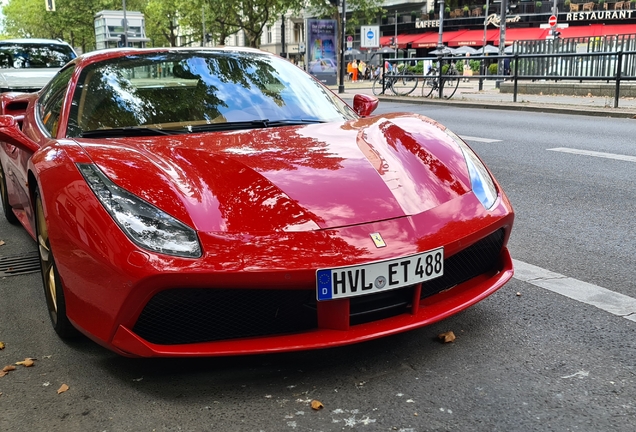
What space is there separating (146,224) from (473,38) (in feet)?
167

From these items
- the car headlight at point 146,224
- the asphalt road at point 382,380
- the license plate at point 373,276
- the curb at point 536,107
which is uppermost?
the car headlight at point 146,224

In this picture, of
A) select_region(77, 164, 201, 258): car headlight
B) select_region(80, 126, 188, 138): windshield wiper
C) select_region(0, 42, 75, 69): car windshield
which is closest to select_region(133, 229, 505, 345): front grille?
select_region(77, 164, 201, 258): car headlight

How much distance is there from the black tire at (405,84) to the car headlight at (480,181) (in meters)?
16.6

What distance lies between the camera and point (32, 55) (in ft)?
43.4

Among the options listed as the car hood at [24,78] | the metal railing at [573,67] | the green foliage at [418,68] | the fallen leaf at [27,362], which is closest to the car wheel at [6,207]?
the fallen leaf at [27,362]

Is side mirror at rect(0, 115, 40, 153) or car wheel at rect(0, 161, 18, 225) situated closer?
side mirror at rect(0, 115, 40, 153)

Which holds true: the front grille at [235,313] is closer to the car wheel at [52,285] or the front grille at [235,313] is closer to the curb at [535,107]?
the car wheel at [52,285]

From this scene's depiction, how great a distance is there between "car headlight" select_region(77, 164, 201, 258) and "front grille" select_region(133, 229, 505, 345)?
15cm

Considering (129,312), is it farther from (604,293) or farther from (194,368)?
(604,293)

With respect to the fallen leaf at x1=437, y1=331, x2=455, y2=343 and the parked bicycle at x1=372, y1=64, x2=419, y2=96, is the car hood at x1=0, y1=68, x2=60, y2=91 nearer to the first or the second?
the parked bicycle at x1=372, y1=64, x2=419, y2=96

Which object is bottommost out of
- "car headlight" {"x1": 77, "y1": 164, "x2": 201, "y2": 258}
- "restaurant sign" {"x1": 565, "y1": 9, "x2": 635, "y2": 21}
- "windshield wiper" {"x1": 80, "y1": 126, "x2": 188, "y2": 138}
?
"car headlight" {"x1": 77, "y1": 164, "x2": 201, "y2": 258}

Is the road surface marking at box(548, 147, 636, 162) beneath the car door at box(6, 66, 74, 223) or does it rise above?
beneath

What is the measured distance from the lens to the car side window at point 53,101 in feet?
11.5

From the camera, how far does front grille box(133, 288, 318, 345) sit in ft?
7.47
